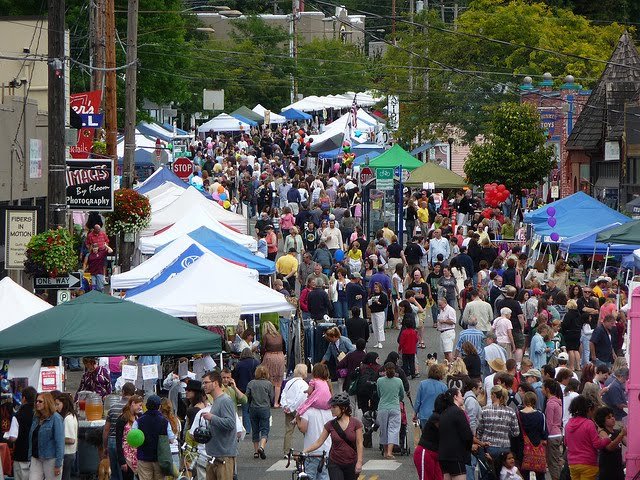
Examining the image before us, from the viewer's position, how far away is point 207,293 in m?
20.2

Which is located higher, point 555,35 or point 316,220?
point 555,35

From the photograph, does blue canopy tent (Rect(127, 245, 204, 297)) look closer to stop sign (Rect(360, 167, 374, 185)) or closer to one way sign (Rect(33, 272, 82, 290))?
one way sign (Rect(33, 272, 82, 290))

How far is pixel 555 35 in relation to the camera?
2181 inches

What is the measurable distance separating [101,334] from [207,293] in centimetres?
523

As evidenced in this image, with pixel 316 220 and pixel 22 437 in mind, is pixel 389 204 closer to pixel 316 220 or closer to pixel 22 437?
pixel 316 220

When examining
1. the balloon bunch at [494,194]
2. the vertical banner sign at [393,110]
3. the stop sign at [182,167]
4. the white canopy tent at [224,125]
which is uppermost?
the vertical banner sign at [393,110]

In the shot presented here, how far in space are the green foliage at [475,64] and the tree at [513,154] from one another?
221 inches

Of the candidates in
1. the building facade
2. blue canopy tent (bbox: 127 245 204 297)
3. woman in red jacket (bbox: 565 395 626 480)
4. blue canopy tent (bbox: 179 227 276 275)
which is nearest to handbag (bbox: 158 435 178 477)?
woman in red jacket (bbox: 565 395 626 480)

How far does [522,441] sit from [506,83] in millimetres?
37496

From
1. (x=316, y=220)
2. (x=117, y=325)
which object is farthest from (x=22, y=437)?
(x=316, y=220)

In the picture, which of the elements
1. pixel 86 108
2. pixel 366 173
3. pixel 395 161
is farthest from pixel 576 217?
pixel 366 173

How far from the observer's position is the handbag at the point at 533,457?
14781 millimetres

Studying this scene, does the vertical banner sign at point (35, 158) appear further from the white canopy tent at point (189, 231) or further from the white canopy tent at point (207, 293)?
the white canopy tent at point (207, 293)

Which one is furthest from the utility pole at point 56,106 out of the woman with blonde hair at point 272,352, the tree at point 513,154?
the tree at point 513,154
